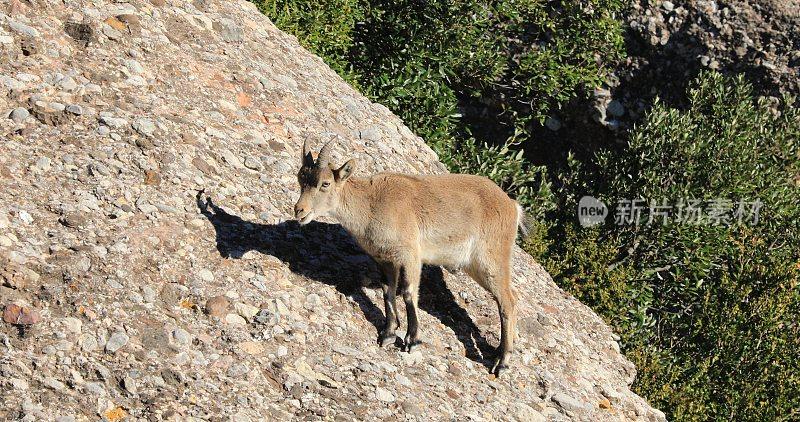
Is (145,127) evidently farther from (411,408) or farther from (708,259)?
(708,259)

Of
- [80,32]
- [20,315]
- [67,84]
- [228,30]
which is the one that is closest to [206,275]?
[20,315]

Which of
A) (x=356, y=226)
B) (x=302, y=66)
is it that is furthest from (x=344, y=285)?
(x=302, y=66)

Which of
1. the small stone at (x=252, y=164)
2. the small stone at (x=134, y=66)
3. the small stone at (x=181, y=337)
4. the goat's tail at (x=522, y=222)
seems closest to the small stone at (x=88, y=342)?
the small stone at (x=181, y=337)

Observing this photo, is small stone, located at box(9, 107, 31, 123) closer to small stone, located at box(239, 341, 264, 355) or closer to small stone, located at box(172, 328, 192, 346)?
small stone, located at box(172, 328, 192, 346)

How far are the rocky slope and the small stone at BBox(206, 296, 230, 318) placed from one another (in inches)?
0.7

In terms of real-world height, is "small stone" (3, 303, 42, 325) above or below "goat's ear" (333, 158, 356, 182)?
below

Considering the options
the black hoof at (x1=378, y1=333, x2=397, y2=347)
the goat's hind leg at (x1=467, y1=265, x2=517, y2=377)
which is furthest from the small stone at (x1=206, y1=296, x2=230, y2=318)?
the goat's hind leg at (x1=467, y1=265, x2=517, y2=377)

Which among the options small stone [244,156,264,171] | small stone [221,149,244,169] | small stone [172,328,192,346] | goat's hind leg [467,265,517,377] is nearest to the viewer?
small stone [172,328,192,346]

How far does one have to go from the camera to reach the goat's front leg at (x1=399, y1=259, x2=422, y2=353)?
1010cm

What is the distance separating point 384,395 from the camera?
9.41m

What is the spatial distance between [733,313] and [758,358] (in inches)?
32.4

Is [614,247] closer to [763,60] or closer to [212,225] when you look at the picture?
[763,60]

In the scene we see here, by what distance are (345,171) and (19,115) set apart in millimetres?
3453

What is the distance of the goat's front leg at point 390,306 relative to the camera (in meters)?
10.1
